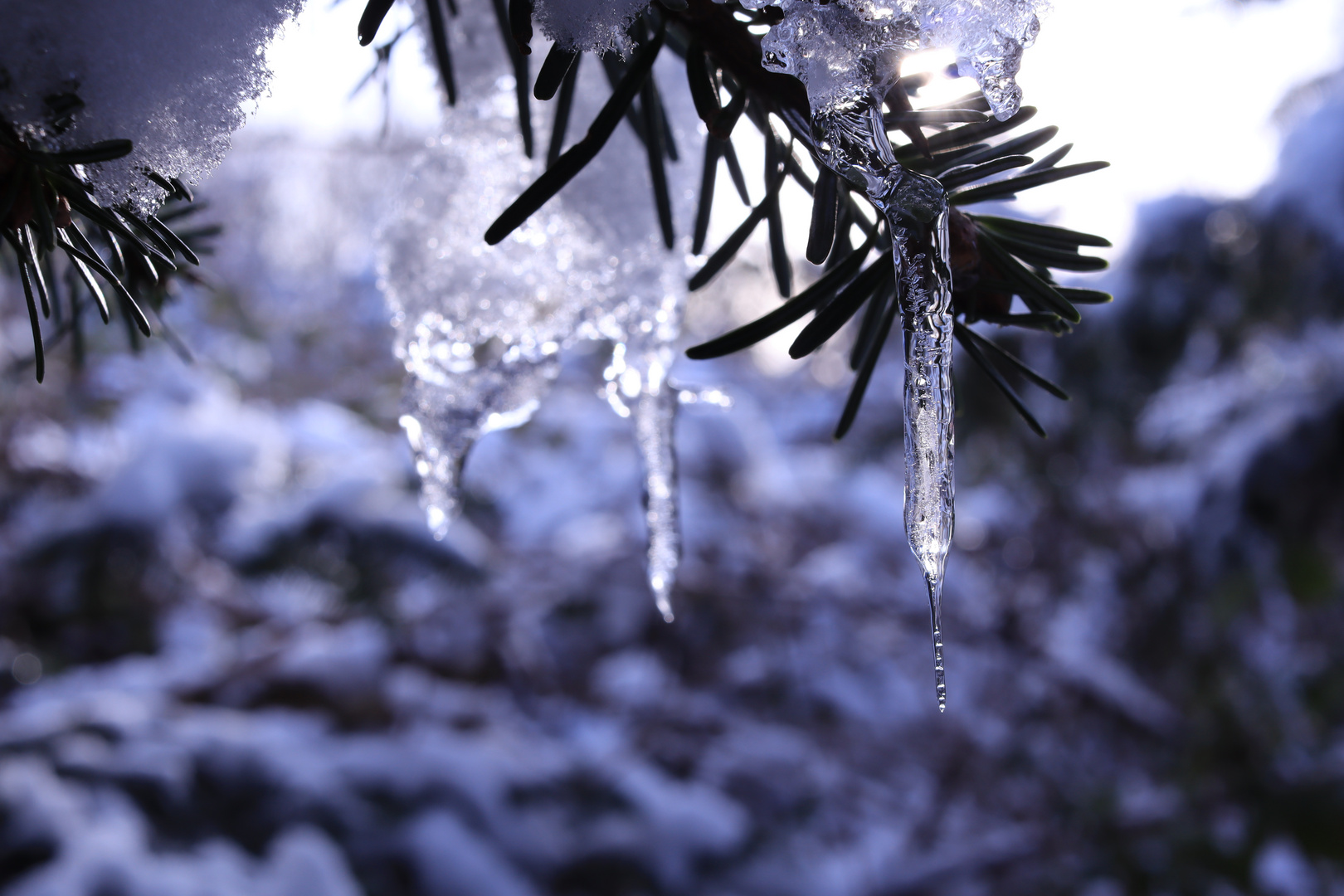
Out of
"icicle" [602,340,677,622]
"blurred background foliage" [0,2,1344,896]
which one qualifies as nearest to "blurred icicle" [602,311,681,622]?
"icicle" [602,340,677,622]

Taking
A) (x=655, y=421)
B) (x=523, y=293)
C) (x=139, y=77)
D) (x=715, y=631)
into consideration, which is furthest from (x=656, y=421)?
(x=715, y=631)

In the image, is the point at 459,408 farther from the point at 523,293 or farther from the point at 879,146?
the point at 879,146

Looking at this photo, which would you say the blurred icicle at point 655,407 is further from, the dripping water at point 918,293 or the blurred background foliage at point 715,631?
the blurred background foliage at point 715,631

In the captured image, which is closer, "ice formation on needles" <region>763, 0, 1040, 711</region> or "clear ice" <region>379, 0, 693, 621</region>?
"ice formation on needles" <region>763, 0, 1040, 711</region>

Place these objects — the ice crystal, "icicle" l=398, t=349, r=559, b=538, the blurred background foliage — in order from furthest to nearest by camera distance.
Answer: the blurred background foliage, "icicle" l=398, t=349, r=559, b=538, the ice crystal

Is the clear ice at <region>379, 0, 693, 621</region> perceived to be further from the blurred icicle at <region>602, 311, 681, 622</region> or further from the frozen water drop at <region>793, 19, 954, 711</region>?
the frozen water drop at <region>793, 19, 954, 711</region>

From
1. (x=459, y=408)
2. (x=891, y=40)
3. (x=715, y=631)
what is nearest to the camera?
(x=891, y=40)
